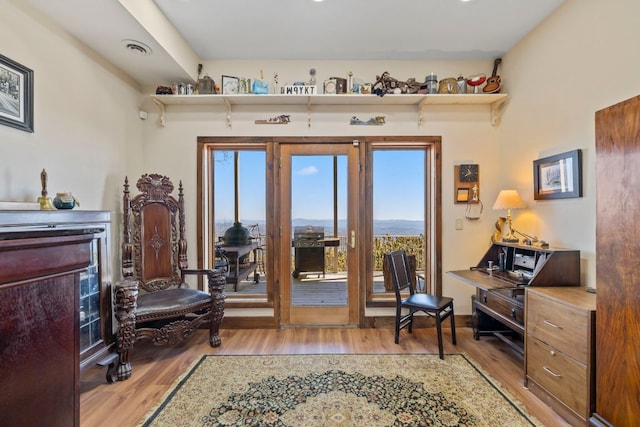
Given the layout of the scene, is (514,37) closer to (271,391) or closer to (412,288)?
(412,288)

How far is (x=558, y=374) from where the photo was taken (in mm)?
1961

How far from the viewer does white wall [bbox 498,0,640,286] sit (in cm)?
208

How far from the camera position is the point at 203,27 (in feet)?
9.27

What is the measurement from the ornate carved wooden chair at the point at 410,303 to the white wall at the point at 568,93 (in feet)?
3.65

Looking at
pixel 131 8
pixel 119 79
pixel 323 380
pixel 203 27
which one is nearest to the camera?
pixel 131 8

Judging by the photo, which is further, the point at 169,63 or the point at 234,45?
the point at 234,45

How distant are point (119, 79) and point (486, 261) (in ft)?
13.8

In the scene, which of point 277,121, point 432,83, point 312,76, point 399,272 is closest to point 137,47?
point 277,121

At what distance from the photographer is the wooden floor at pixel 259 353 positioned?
2.03m

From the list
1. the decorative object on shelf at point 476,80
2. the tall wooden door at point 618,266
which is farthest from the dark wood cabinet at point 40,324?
the decorative object on shelf at point 476,80

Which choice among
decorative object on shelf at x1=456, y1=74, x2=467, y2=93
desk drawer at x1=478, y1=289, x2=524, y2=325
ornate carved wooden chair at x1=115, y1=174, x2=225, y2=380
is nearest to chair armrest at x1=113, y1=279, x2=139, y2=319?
ornate carved wooden chair at x1=115, y1=174, x2=225, y2=380

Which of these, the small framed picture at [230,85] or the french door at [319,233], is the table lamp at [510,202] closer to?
the french door at [319,233]

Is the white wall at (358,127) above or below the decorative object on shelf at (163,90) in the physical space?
below

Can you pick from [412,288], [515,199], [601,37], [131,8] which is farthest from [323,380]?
[601,37]
